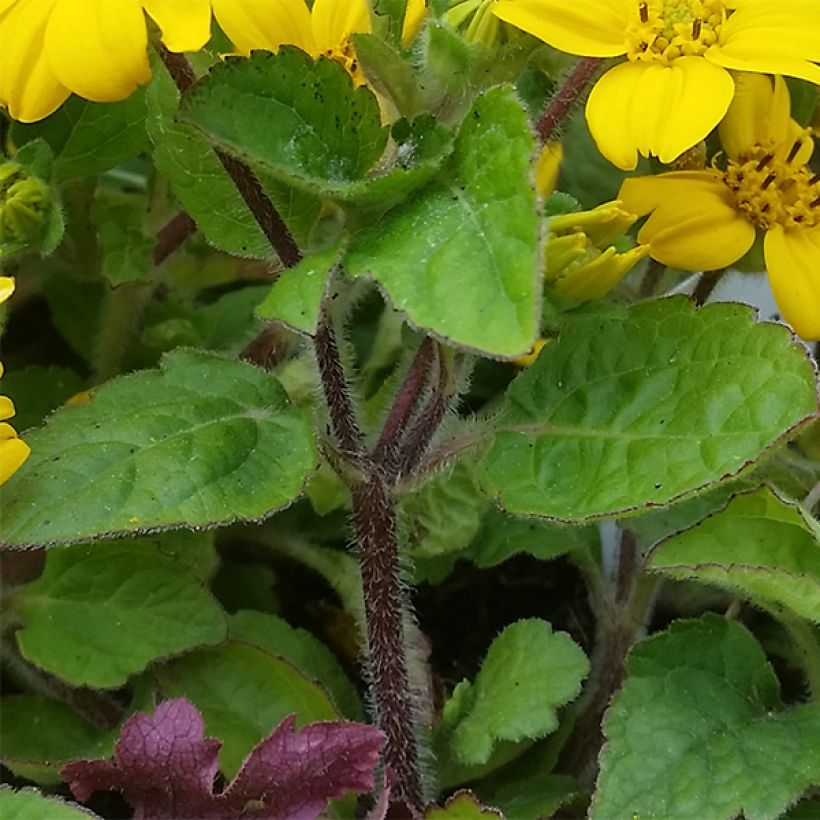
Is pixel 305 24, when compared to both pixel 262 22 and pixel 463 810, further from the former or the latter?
pixel 463 810

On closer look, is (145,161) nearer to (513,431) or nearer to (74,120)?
(74,120)

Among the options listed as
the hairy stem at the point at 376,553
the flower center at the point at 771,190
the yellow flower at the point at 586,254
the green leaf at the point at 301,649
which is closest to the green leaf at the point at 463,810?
the hairy stem at the point at 376,553

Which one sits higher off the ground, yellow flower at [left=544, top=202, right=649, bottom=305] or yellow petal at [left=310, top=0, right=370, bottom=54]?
yellow petal at [left=310, top=0, right=370, bottom=54]

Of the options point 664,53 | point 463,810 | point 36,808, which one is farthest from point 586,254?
point 36,808

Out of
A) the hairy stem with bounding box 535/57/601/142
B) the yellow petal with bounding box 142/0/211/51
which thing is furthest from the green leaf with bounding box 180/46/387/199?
the hairy stem with bounding box 535/57/601/142

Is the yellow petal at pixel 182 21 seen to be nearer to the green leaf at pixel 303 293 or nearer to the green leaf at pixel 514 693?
the green leaf at pixel 303 293

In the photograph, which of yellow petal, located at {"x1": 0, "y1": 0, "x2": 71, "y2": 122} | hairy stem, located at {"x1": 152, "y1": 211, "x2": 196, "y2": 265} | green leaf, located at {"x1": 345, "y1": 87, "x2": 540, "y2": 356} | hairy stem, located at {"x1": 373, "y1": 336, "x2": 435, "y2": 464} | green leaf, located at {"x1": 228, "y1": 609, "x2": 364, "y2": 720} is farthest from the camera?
hairy stem, located at {"x1": 152, "y1": 211, "x2": 196, "y2": 265}

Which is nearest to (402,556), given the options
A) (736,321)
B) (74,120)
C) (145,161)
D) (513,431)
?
(513,431)

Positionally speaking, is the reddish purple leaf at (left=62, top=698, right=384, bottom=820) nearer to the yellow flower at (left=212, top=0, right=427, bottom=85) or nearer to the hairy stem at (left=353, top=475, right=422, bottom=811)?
the hairy stem at (left=353, top=475, right=422, bottom=811)
